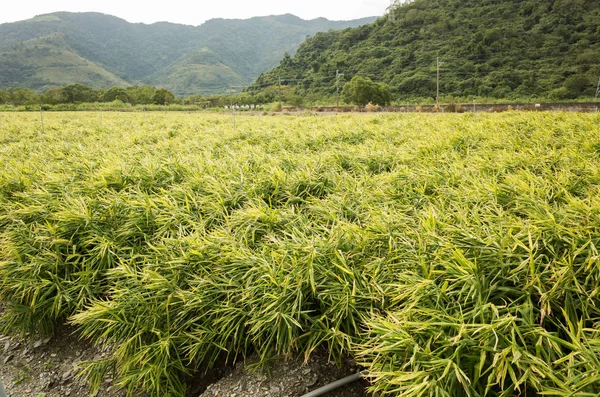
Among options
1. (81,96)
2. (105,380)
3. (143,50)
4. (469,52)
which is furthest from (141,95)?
(143,50)

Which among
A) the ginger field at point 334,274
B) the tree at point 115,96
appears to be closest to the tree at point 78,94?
the tree at point 115,96

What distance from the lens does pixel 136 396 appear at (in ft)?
7.52

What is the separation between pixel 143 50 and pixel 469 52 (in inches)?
4542

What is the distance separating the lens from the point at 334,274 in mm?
2139

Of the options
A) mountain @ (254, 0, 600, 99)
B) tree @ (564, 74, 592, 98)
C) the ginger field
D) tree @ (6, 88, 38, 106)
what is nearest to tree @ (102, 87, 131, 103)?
tree @ (6, 88, 38, 106)

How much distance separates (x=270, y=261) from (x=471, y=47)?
170 feet

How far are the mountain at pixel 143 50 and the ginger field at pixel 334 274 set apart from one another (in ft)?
276

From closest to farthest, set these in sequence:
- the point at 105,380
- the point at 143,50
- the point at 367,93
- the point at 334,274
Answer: the point at 334,274
the point at 105,380
the point at 367,93
the point at 143,50

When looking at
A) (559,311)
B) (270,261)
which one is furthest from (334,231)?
(559,311)

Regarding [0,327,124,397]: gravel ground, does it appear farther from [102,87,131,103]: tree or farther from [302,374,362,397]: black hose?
[102,87,131,103]: tree

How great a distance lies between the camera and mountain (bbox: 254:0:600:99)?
3612 cm

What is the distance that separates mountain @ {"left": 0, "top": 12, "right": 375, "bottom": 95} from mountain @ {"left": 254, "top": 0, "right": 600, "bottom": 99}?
132ft

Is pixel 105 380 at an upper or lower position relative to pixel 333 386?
lower

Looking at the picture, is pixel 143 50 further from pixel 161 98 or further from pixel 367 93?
pixel 367 93
